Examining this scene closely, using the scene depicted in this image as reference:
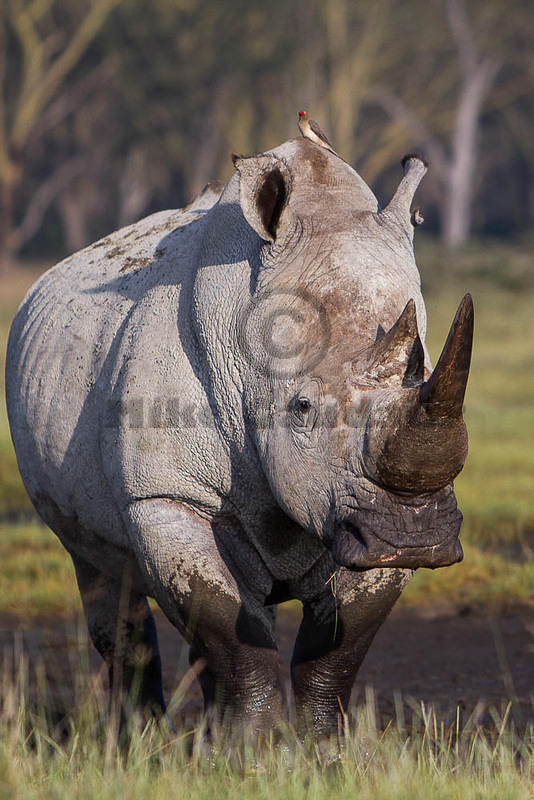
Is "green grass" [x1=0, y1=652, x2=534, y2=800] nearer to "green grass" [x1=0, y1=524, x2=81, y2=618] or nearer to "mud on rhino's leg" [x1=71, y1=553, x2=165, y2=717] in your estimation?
"mud on rhino's leg" [x1=71, y1=553, x2=165, y2=717]

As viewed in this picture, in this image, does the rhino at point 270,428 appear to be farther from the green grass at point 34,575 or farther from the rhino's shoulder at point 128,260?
the green grass at point 34,575

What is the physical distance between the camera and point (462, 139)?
3322 cm

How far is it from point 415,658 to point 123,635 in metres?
1.48

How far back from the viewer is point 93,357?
14.1ft

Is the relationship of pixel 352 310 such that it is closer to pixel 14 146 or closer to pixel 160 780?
pixel 160 780

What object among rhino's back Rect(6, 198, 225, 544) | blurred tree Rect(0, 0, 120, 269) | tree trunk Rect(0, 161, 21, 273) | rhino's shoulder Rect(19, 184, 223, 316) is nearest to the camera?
rhino's back Rect(6, 198, 225, 544)

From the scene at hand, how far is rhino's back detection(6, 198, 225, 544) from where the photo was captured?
401 centimetres

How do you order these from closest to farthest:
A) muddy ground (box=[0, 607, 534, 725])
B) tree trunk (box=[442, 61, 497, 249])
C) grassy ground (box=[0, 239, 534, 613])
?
muddy ground (box=[0, 607, 534, 725]) → grassy ground (box=[0, 239, 534, 613]) → tree trunk (box=[442, 61, 497, 249])

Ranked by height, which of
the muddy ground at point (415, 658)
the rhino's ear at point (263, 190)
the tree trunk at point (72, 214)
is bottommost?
the muddy ground at point (415, 658)

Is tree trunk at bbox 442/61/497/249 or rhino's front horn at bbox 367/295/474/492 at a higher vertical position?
tree trunk at bbox 442/61/497/249

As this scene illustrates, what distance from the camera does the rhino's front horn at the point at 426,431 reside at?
3.11 metres

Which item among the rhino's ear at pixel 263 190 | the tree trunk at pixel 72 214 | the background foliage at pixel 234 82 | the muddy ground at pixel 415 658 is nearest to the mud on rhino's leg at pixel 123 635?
the muddy ground at pixel 415 658

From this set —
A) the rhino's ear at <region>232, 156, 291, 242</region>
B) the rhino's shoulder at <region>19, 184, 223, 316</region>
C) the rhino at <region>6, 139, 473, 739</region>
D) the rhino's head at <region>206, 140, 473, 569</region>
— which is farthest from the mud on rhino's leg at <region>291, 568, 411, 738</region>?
the rhino's shoulder at <region>19, 184, 223, 316</region>

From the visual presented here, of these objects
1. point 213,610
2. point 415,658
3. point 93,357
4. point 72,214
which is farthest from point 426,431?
point 72,214
